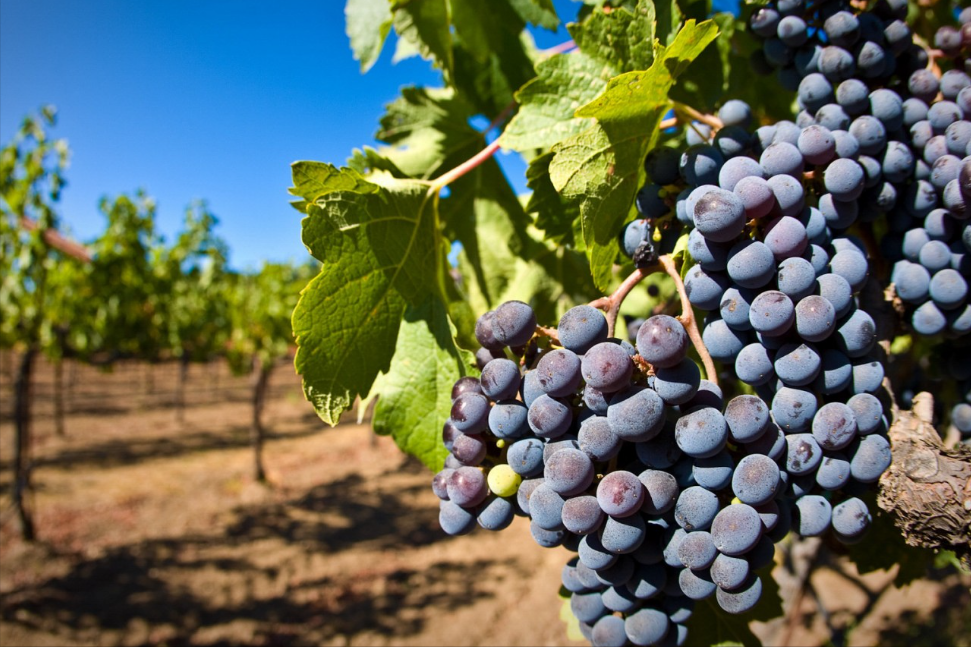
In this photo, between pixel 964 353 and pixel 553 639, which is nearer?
pixel 964 353

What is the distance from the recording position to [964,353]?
126 centimetres

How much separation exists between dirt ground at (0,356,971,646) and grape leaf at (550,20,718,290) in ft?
6.42

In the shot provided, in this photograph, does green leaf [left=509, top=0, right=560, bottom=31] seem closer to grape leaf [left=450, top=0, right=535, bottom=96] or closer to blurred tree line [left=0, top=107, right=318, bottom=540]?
grape leaf [left=450, top=0, right=535, bottom=96]

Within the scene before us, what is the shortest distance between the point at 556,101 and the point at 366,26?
803 millimetres

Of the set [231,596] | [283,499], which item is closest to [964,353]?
[231,596]

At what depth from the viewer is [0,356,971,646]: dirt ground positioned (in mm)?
6859

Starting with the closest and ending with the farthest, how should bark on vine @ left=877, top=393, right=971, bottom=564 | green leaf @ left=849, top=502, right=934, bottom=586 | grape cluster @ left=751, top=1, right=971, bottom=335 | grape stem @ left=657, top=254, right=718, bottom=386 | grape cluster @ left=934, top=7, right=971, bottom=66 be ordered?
bark on vine @ left=877, top=393, right=971, bottom=564 → grape stem @ left=657, top=254, right=718, bottom=386 → grape cluster @ left=751, top=1, right=971, bottom=335 → grape cluster @ left=934, top=7, right=971, bottom=66 → green leaf @ left=849, top=502, right=934, bottom=586

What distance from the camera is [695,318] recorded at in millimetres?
1160

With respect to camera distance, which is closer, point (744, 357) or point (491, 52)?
point (744, 357)

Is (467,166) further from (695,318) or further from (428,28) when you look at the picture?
(695,318)

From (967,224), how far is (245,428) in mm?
19497

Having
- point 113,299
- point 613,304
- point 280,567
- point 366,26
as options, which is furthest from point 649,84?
point 113,299

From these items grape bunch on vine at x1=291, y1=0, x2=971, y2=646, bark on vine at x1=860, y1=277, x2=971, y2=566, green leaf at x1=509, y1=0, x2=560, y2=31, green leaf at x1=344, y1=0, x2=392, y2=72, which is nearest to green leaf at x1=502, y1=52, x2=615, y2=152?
grape bunch on vine at x1=291, y1=0, x2=971, y2=646

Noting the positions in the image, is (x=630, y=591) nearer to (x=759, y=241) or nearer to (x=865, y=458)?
(x=865, y=458)
